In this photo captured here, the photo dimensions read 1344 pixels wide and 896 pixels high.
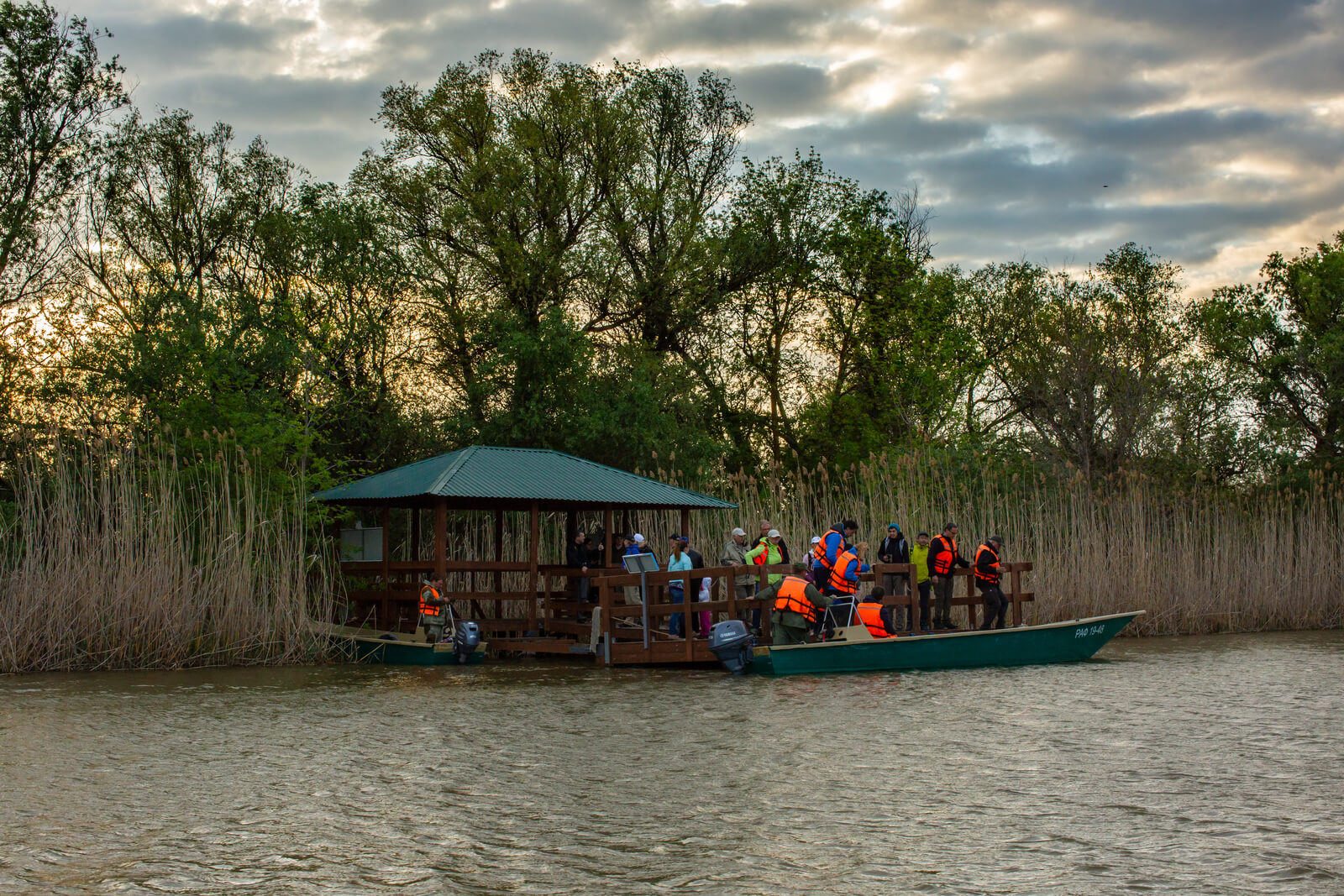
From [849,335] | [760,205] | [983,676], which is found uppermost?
[760,205]

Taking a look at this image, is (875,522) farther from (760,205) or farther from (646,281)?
(760,205)

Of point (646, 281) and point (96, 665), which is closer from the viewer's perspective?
point (96, 665)

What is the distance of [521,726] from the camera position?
12070 mm

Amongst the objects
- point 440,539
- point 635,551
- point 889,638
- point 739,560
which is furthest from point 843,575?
point 440,539

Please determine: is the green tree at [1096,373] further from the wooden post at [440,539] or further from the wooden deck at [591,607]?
the wooden post at [440,539]

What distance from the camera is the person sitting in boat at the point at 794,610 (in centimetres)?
1703

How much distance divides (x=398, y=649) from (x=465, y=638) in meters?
1.21

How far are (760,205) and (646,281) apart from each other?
4.88 meters

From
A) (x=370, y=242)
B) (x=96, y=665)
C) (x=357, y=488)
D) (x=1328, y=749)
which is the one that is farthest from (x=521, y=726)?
(x=370, y=242)

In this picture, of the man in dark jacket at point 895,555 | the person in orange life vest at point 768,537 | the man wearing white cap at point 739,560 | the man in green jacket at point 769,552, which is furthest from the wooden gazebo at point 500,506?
the man in dark jacket at point 895,555

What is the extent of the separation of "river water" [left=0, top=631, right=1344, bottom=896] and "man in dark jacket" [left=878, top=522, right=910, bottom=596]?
3.85 m

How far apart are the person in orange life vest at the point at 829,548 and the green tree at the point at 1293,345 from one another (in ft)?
77.0

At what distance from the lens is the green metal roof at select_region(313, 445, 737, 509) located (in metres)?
20.4

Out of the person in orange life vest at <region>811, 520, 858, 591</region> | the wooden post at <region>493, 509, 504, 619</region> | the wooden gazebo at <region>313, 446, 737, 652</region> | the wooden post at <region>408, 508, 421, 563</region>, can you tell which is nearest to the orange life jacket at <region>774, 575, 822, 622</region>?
the person in orange life vest at <region>811, 520, 858, 591</region>
